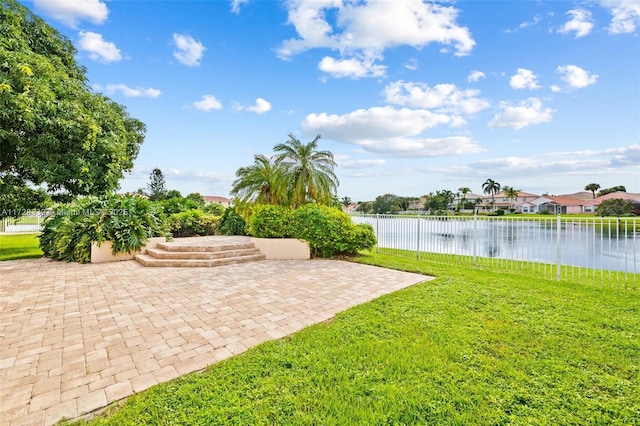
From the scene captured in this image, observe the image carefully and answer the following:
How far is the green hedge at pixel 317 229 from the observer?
7.96 m

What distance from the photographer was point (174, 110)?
10773 millimetres

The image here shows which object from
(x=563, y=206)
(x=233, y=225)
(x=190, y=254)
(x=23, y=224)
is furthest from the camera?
(x=563, y=206)

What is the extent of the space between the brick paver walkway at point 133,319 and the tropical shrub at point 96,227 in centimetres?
99

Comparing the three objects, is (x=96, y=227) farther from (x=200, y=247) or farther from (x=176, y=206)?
(x=176, y=206)

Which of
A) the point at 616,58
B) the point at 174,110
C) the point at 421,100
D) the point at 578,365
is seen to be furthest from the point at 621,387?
the point at 174,110

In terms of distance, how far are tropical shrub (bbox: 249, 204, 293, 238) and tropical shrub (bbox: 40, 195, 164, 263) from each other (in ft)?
10.9

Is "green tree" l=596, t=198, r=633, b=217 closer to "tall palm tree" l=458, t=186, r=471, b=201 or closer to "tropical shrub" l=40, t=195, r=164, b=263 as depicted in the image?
"tropical shrub" l=40, t=195, r=164, b=263

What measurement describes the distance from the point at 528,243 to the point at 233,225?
9.62 metres

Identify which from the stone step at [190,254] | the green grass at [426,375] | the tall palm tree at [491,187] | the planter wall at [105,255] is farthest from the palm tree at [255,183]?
the tall palm tree at [491,187]

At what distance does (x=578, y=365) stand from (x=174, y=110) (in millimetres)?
12615

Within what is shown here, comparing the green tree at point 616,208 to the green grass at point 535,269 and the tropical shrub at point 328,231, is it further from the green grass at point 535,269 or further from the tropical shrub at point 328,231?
the tropical shrub at point 328,231

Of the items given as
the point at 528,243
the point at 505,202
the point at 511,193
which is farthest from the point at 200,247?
the point at 505,202

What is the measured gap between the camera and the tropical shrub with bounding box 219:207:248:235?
11305mm

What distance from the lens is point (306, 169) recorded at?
9.12 meters
